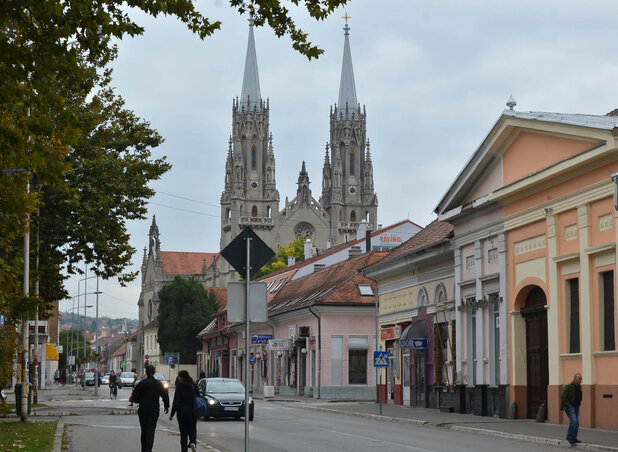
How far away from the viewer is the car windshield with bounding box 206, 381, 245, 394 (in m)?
31.8

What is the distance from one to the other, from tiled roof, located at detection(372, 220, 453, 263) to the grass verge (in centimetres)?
1741

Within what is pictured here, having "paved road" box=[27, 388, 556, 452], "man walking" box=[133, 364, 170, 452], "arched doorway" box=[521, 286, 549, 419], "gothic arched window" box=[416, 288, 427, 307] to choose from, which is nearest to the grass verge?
"paved road" box=[27, 388, 556, 452]

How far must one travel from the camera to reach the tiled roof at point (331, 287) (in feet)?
181

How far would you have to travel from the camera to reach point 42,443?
782 inches

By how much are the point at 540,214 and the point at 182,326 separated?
3309 inches

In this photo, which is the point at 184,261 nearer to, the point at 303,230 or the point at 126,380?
the point at 303,230

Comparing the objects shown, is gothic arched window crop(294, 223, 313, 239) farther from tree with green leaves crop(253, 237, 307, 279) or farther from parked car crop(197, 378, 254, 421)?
parked car crop(197, 378, 254, 421)

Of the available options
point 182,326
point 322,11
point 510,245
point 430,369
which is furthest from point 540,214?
point 182,326

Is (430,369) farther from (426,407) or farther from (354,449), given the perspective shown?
(354,449)

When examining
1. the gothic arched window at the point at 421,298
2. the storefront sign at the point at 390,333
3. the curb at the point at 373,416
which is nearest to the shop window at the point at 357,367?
the storefront sign at the point at 390,333

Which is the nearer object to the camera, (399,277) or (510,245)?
(510,245)


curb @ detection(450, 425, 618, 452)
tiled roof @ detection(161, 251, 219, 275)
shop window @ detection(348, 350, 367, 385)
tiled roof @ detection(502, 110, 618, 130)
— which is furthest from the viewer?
tiled roof @ detection(161, 251, 219, 275)

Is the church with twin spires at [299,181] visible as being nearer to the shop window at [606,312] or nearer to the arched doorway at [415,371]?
the arched doorway at [415,371]

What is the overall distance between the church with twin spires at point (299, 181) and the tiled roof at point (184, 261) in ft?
59.5
